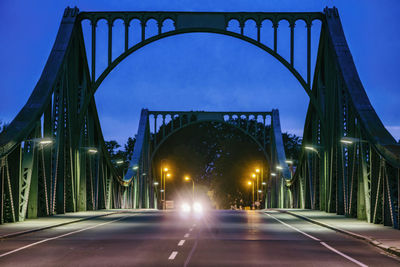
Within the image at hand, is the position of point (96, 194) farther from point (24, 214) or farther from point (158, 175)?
point (158, 175)

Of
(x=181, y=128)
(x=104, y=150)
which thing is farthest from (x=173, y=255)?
(x=181, y=128)

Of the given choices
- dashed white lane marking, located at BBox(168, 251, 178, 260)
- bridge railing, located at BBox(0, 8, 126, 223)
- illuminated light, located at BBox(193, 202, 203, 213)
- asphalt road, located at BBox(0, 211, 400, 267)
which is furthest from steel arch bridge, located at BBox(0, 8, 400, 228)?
illuminated light, located at BBox(193, 202, 203, 213)

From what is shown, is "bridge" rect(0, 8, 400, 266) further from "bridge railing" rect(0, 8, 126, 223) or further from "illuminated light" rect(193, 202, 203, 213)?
"illuminated light" rect(193, 202, 203, 213)

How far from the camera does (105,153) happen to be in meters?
51.3

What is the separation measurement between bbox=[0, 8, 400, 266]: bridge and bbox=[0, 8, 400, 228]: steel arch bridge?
0.18 feet

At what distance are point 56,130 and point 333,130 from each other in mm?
14834

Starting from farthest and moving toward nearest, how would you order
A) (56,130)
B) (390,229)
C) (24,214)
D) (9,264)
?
1. (56,130)
2. (24,214)
3. (390,229)
4. (9,264)

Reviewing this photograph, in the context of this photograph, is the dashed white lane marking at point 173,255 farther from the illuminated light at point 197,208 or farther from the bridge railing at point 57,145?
the illuminated light at point 197,208

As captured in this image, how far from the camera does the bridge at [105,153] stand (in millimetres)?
29750

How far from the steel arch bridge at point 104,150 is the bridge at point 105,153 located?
5cm

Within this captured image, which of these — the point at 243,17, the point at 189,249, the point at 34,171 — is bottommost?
the point at 189,249

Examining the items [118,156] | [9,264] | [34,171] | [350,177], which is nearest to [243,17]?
[350,177]

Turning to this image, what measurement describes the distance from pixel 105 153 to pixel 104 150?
2.08 feet

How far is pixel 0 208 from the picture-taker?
28.8 meters
